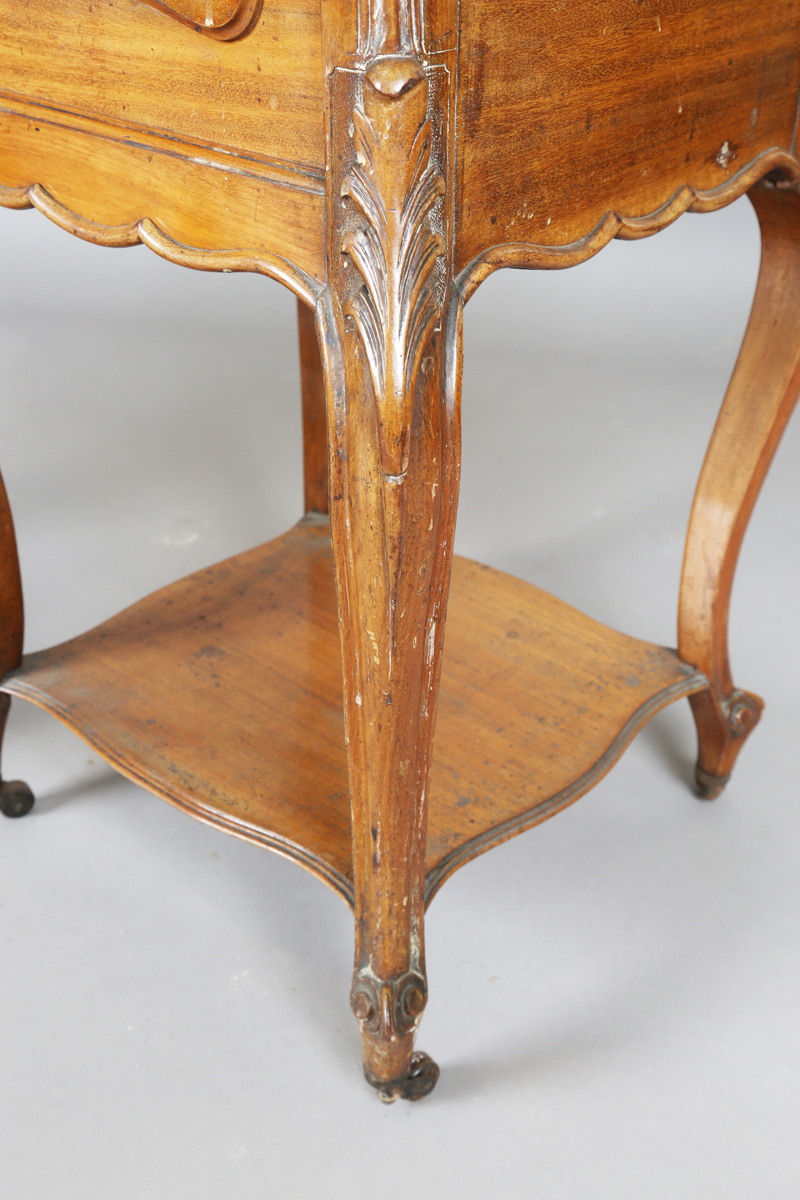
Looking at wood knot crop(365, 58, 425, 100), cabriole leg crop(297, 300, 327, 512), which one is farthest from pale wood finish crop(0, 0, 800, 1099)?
cabriole leg crop(297, 300, 327, 512)

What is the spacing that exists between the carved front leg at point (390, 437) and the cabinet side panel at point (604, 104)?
5 cm

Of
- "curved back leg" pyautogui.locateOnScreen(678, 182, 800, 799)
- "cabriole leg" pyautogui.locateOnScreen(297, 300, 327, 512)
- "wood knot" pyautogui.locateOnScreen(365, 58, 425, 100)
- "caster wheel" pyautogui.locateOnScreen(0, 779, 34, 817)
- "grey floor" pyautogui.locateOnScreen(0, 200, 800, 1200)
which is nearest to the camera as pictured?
"wood knot" pyautogui.locateOnScreen(365, 58, 425, 100)

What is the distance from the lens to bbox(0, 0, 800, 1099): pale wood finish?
718mm

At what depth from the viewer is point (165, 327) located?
8.95 ft

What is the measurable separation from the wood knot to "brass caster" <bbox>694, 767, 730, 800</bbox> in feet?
3.02

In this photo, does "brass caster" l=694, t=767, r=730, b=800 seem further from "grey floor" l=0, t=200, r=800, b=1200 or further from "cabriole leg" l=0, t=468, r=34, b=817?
"cabriole leg" l=0, t=468, r=34, b=817

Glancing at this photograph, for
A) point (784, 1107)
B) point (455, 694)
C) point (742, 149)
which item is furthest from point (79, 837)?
point (742, 149)

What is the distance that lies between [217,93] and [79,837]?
811 millimetres

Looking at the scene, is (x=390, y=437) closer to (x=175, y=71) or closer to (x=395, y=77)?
(x=395, y=77)

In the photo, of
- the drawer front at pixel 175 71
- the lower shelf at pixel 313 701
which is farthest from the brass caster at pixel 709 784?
the drawer front at pixel 175 71

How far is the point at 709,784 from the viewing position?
1.38 meters

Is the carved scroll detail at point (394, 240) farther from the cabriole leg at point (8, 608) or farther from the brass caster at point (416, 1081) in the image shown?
the cabriole leg at point (8, 608)

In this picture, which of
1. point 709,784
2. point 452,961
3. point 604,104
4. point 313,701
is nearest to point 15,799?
point 313,701

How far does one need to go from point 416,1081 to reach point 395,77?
2.53ft
